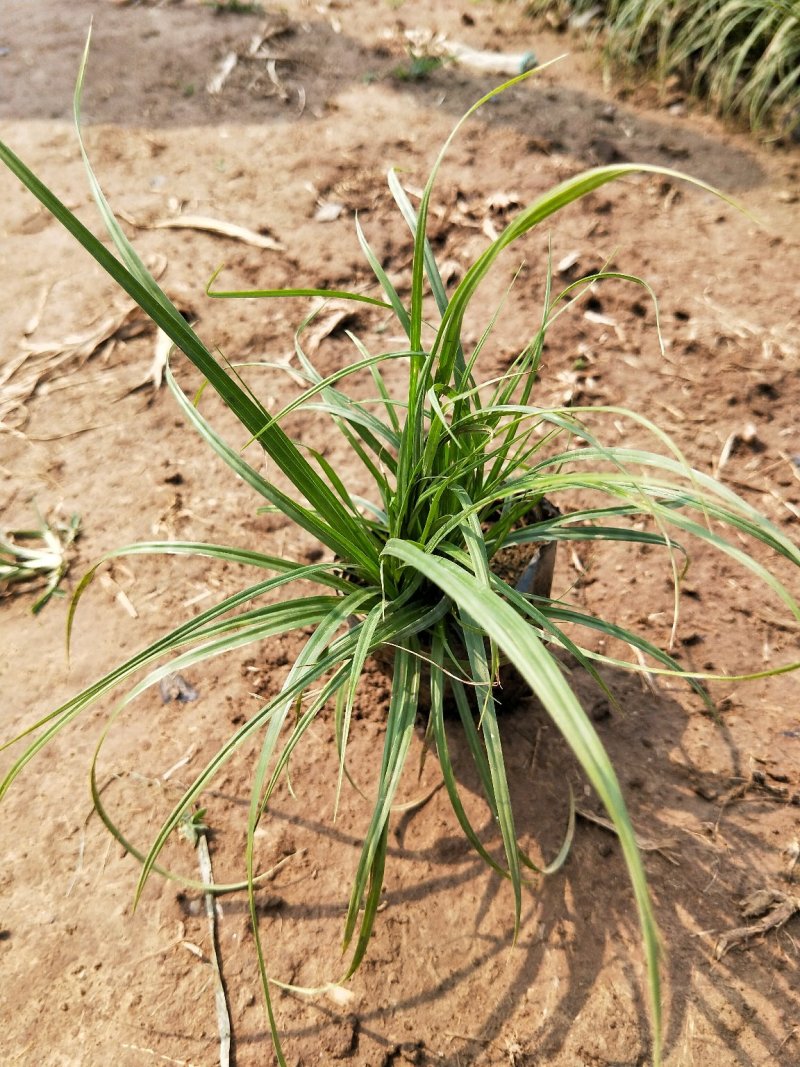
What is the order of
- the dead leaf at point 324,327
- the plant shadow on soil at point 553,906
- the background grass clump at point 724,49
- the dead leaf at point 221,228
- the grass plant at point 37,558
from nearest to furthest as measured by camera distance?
the plant shadow on soil at point 553,906 < the grass plant at point 37,558 < the dead leaf at point 324,327 < the dead leaf at point 221,228 < the background grass clump at point 724,49

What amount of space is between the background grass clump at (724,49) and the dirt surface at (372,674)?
0.18 m

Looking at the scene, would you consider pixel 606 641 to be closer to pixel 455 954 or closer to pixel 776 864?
pixel 776 864

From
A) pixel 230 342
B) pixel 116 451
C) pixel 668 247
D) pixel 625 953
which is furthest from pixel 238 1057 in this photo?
pixel 668 247

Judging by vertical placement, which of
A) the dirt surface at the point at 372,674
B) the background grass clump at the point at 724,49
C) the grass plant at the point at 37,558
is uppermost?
the background grass clump at the point at 724,49

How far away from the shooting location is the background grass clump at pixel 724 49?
3.34 metres

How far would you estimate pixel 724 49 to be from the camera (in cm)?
368

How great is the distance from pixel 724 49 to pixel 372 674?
3.62 m

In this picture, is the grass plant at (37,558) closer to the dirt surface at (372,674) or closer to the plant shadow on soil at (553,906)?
the dirt surface at (372,674)

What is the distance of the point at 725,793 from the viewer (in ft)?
5.50

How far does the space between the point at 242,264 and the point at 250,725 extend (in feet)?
7.28

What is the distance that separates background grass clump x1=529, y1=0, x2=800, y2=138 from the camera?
3342 mm

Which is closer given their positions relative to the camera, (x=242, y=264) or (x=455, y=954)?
(x=455, y=954)

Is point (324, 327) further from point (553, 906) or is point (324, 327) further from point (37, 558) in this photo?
point (553, 906)

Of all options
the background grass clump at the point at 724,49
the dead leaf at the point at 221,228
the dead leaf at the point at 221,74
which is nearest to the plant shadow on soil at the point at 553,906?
the dead leaf at the point at 221,228
